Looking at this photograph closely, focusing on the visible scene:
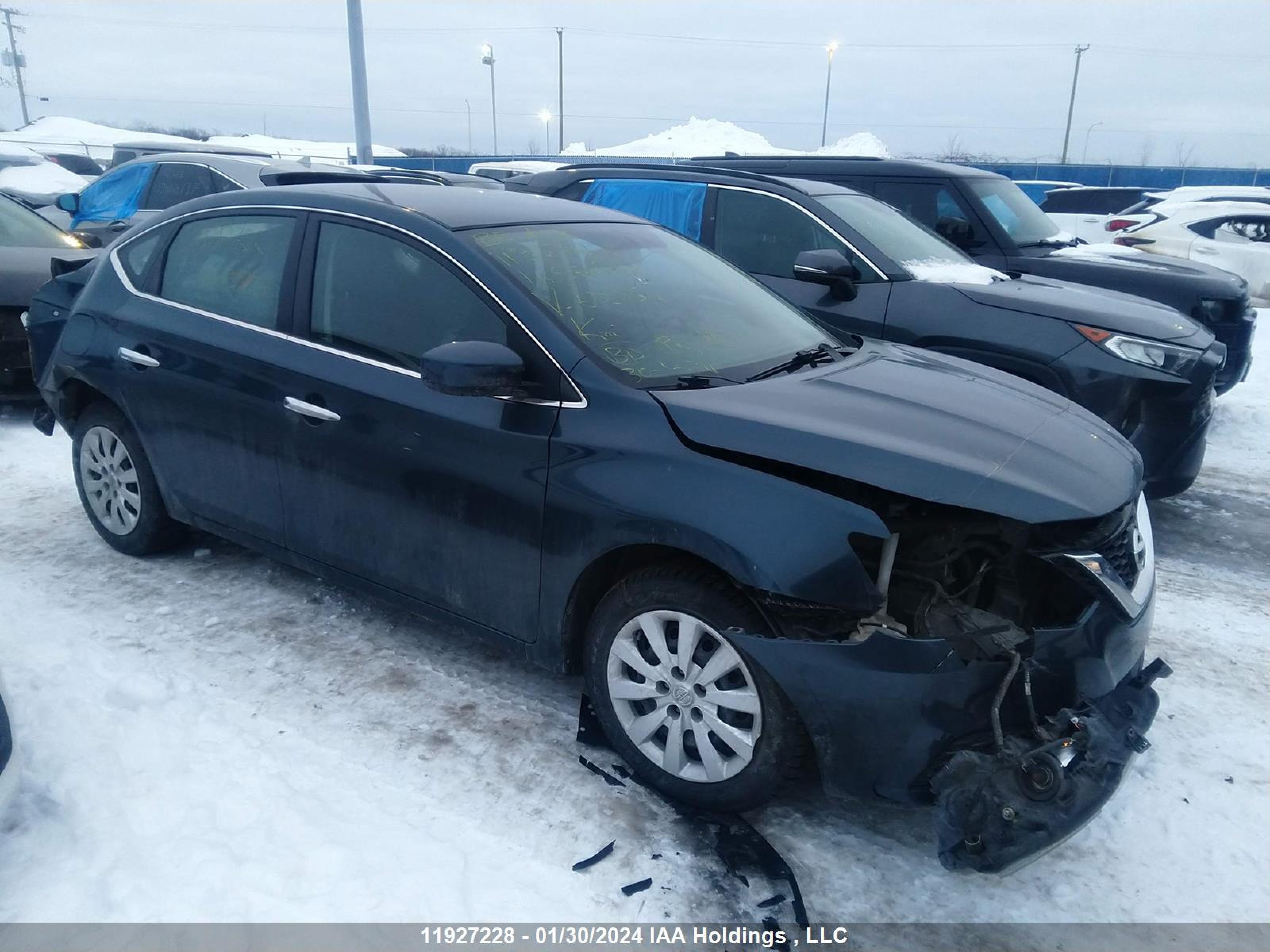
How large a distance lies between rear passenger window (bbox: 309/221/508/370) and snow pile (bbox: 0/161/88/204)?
52.1 ft

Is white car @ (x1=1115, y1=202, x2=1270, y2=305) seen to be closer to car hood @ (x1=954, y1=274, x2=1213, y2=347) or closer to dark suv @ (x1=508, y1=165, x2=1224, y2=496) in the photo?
dark suv @ (x1=508, y1=165, x2=1224, y2=496)

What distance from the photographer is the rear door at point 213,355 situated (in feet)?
11.9

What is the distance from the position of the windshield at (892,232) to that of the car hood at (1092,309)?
44 centimetres

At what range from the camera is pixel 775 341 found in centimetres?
352

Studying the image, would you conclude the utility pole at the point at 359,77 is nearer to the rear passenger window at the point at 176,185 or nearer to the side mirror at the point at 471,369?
the rear passenger window at the point at 176,185

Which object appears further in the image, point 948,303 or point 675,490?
point 948,303

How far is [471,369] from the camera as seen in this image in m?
2.78

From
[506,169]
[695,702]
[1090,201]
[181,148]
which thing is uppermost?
[181,148]

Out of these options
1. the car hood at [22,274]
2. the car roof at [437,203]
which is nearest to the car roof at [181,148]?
Result: the car hood at [22,274]

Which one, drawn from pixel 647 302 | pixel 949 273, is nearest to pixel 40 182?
pixel 949 273

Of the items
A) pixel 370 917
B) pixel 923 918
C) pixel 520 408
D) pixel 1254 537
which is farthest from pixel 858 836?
pixel 1254 537

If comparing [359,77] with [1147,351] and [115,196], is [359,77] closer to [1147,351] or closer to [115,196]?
[115,196]

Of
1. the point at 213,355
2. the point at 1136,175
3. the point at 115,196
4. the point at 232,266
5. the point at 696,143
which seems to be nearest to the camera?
the point at 213,355

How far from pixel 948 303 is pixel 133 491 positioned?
4.44 m
